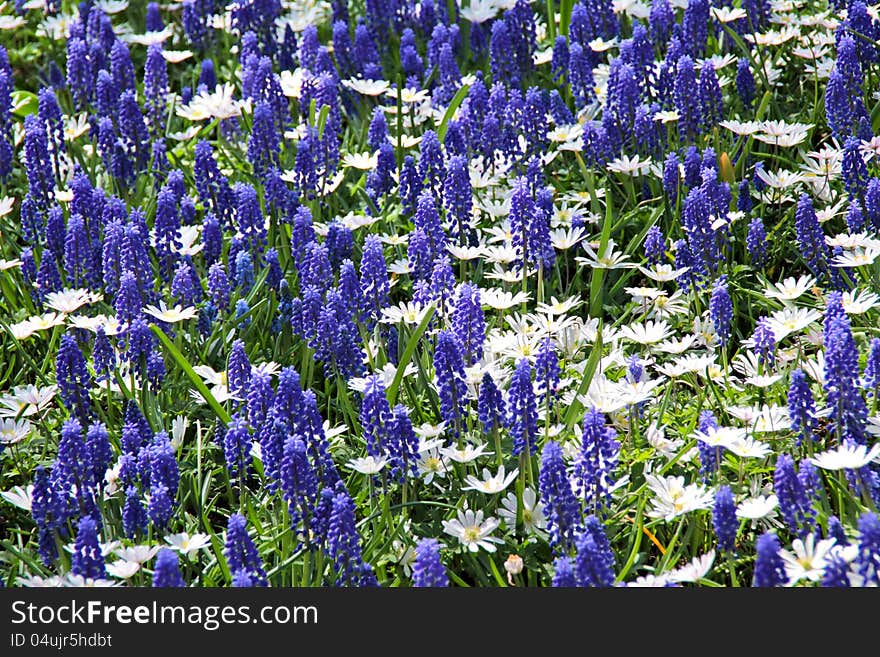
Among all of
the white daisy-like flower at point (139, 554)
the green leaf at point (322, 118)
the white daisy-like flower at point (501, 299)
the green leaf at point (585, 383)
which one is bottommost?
the white daisy-like flower at point (139, 554)

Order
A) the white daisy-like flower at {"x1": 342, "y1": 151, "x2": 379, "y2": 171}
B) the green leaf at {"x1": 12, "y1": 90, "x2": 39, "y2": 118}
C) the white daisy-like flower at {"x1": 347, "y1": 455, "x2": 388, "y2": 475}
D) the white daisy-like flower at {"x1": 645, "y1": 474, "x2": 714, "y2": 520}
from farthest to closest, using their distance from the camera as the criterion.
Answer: the green leaf at {"x1": 12, "y1": 90, "x2": 39, "y2": 118} → the white daisy-like flower at {"x1": 342, "y1": 151, "x2": 379, "y2": 171} → the white daisy-like flower at {"x1": 347, "y1": 455, "x2": 388, "y2": 475} → the white daisy-like flower at {"x1": 645, "y1": 474, "x2": 714, "y2": 520}

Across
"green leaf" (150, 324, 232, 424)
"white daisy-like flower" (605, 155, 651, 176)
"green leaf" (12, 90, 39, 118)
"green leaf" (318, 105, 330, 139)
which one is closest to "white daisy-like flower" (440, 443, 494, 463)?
"green leaf" (150, 324, 232, 424)

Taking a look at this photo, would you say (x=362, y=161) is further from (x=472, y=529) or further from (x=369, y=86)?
(x=472, y=529)

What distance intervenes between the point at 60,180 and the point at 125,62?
72 cm

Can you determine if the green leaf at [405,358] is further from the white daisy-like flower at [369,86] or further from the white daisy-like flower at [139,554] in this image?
the white daisy-like flower at [369,86]

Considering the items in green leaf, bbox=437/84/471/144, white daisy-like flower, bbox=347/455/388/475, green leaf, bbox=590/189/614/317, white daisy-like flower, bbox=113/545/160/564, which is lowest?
white daisy-like flower, bbox=113/545/160/564

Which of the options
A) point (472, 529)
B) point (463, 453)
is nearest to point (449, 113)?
point (463, 453)

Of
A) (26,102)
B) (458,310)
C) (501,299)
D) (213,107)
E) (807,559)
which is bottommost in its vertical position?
(807,559)

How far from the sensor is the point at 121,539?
153 inches

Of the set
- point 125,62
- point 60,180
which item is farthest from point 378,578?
point 125,62

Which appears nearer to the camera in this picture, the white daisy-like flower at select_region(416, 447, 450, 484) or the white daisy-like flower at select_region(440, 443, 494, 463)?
the white daisy-like flower at select_region(440, 443, 494, 463)

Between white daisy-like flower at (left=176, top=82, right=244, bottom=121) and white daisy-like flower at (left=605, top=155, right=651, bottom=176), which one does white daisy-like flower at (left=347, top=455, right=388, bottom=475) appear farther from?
white daisy-like flower at (left=176, top=82, right=244, bottom=121)

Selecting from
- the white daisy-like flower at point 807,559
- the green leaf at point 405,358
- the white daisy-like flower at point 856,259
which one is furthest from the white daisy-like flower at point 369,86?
the white daisy-like flower at point 807,559

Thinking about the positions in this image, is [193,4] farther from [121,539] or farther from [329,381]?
[121,539]
